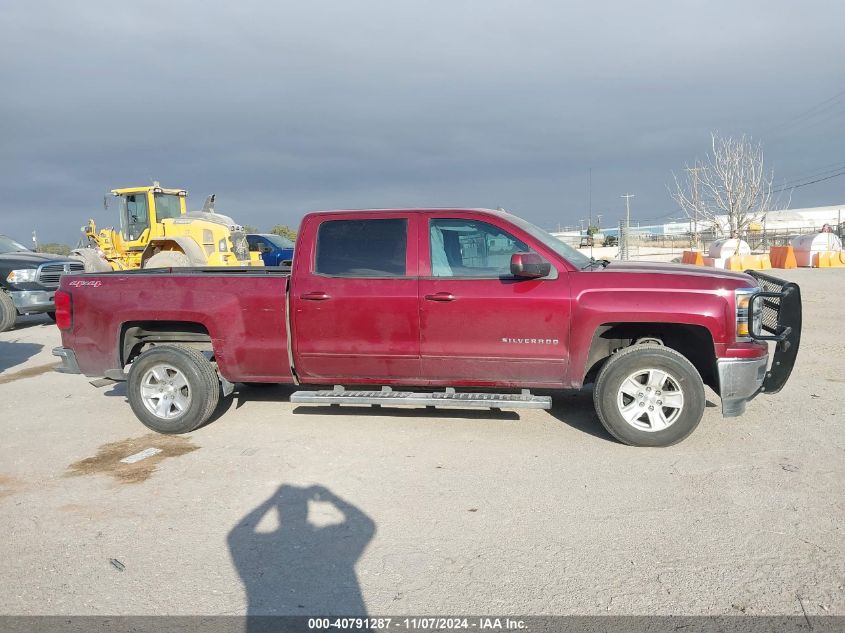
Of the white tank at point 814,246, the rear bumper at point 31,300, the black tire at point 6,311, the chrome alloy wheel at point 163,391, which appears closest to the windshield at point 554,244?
the chrome alloy wheel at point 163,391

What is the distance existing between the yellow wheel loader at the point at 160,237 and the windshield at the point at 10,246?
55.3 inches

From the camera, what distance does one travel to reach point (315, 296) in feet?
17.0

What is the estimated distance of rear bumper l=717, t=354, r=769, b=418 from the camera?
470cm

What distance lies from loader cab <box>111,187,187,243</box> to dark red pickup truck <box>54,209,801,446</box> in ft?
36.7

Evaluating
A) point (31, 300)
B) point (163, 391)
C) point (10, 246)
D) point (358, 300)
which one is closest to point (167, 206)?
point (10, 246)

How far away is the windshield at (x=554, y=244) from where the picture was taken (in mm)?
5136

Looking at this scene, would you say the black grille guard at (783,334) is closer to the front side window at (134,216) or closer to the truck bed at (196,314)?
the truck bed at (196,314)

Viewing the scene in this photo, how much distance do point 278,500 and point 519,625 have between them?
1.91m

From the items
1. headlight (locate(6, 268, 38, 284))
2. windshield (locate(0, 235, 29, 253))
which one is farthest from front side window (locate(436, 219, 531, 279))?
windshield (locate(0, 235, 29, 253))

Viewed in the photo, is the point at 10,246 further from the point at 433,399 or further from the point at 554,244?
the point at 554,244

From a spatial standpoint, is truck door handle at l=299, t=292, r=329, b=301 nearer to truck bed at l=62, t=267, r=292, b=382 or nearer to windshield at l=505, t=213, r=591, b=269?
truck bed at l=62, t=267, r=292, b=382

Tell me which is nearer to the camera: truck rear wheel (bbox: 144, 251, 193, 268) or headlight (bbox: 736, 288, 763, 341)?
headlight (bbox: 736, 288, 763, 341)

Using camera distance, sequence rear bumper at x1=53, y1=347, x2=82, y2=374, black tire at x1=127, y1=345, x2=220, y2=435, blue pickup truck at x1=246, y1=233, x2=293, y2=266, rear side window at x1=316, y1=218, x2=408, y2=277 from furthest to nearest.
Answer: blue pickup truck at x1=246, y1=233, x2=293, y2=266
rear bumper at x1=53, y1=347, x2=82, y2=374
black tire at x1=127, y1=345, x2=220, y2=435
rear side window at x1=316, y1=218, x2=408, y2=277

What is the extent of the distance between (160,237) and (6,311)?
14.4 ft
